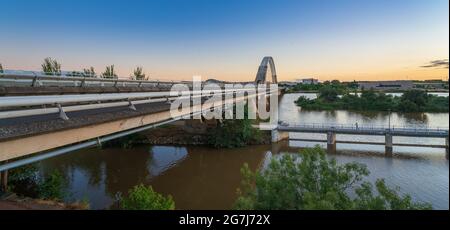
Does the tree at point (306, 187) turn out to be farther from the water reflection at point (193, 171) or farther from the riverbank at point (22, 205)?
the water reflection at point (193, 171)

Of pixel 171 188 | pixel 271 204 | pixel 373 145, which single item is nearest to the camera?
pixel 271 204

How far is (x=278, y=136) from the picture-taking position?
82.7 feet

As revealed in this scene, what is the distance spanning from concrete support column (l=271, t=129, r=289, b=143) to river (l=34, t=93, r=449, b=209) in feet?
2.24

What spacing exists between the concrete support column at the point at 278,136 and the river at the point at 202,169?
0.68m

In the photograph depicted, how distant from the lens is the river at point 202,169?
42.8 feet

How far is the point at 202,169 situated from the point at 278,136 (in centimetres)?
939

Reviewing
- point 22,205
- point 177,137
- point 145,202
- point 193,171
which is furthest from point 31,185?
point 177,137

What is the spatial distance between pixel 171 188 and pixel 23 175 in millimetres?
6097
